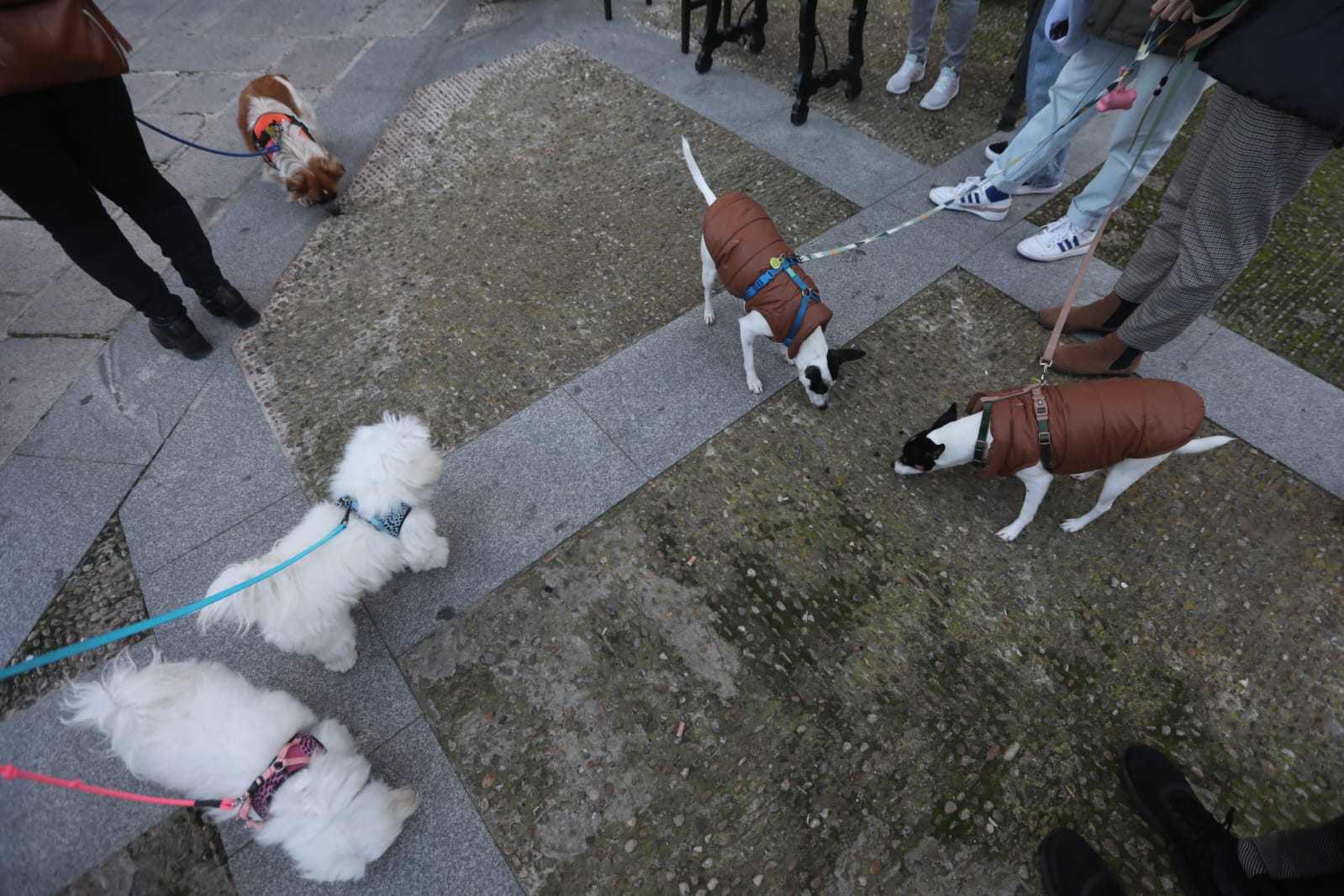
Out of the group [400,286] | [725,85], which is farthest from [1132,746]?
[725,85]

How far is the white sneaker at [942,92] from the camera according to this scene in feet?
15.6

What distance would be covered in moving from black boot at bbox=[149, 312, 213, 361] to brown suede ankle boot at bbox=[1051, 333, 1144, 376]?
485cm

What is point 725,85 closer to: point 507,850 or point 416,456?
point 416,456

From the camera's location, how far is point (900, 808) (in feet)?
6.85

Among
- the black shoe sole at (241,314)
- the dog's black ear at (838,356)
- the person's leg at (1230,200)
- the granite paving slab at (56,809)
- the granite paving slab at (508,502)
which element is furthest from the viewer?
the black shoe sole at (241,314)

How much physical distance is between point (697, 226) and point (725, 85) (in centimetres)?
209

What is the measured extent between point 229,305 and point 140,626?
8.40 feet

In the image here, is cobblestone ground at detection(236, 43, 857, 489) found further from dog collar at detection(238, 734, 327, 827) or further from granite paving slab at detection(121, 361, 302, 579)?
dog collar at detection(238, 734, 327, 827)

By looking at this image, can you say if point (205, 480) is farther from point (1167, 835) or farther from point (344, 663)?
point (1167, 835)

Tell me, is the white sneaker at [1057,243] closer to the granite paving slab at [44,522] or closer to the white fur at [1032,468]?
the white fur at [1032,468]

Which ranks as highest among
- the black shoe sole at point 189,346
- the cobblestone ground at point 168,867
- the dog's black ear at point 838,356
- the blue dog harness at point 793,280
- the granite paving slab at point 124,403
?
the blue dog harness at point 793,280

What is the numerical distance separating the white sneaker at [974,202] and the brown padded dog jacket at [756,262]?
1.65 metres

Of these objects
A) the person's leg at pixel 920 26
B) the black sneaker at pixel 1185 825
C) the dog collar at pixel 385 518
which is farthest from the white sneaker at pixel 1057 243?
the dog collar at pixel 385 518

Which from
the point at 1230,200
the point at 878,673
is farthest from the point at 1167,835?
the point at 1230,200
